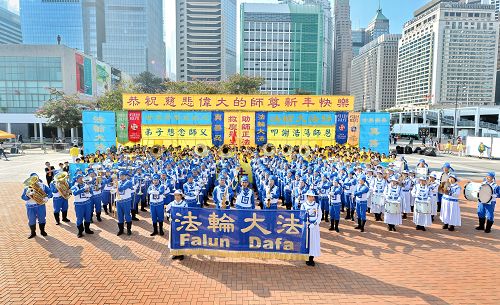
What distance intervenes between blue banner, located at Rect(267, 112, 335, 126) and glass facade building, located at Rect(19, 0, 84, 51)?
117 meters

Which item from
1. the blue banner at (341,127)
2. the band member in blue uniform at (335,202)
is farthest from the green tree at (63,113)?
the band member in blue uniform at (335,202)

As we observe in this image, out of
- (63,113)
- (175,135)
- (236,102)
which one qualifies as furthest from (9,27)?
(236,102)

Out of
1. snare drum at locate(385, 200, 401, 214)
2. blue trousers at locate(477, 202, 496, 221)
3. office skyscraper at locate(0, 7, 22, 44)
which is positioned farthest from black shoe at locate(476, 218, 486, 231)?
office skyscraper at locate(0, 7, 22, 44)

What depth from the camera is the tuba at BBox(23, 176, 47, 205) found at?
345 inches

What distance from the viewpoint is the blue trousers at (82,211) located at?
9.10 meters

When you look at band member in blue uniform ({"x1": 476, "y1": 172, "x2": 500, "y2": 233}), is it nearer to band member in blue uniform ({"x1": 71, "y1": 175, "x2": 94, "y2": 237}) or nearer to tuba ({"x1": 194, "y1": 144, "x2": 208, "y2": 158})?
band member in blue uniform ({"x1": 71, "y1": 175, "x2": 94, "y2": 237})

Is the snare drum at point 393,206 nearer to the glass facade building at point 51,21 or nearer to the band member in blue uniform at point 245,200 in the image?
the band member in blue uniform at point 245,200

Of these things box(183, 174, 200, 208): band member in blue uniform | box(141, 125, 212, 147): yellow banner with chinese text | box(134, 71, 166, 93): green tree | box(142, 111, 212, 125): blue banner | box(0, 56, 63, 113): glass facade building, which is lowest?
box(183, 174, 200, 208): band member in blue uniform

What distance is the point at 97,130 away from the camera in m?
20.3

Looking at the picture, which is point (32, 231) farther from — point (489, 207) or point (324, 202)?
point (489, 207)

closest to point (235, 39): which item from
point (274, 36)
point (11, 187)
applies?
point (274, 36)

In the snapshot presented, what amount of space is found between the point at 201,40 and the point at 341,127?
120 meters

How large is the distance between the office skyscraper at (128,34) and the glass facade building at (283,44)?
3835 centimetres

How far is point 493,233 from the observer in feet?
32.1
